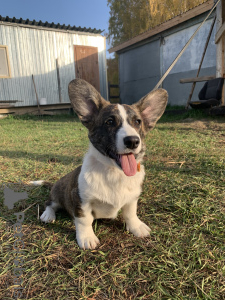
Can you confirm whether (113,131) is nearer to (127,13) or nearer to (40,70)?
(40,70)

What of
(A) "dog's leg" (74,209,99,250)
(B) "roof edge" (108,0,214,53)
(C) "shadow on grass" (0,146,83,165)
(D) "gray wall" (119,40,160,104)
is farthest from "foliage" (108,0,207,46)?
(A) "dog's leg" (74,209,99,250)

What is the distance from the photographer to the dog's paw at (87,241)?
189cm

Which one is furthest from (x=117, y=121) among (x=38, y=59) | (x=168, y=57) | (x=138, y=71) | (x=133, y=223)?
(x=138, y=71)

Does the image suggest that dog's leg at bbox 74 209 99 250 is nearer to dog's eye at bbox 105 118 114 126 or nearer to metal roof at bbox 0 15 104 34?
dog's eye at bbox 105 118 114 126

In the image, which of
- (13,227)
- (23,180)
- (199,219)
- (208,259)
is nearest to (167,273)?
(208,259)

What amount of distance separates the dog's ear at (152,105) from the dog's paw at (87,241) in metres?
1.24

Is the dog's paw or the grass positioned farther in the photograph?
the dog's paw

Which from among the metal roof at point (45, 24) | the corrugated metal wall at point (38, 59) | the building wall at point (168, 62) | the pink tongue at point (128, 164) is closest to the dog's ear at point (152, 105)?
the pink tongue at point (128, 164)

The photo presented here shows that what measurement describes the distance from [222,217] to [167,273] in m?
0.97

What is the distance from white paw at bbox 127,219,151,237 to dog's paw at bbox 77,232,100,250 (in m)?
0.35

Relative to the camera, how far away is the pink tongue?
6.12 feet

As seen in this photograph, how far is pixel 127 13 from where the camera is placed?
2723 centimetres

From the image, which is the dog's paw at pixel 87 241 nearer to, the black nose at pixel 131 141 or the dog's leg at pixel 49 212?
the dog's leg at pixel 49 212

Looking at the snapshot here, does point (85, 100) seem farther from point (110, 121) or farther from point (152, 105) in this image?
point (152, 105)
